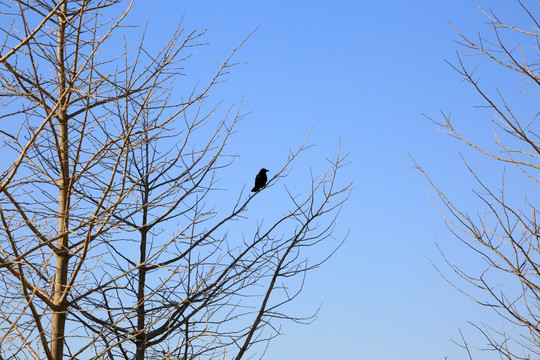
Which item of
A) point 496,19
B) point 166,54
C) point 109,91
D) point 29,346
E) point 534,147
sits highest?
point 166,54

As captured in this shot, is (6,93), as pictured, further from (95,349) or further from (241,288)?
(241,288)

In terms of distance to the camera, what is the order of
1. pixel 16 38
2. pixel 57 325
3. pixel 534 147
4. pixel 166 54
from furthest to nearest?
1. pixel 166 54
2. pixel 16 38
3. pixel 57 325
4. pixel 534 147

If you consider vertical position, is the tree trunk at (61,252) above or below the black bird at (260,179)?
below

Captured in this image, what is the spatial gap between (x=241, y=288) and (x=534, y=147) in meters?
2.32

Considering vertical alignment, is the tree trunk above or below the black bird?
below

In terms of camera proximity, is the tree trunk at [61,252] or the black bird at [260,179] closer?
the tree trunk at [61,252]

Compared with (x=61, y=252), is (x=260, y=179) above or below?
above

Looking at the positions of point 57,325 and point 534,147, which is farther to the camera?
point 57,325

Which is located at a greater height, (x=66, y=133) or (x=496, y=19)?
(x=66, y=133)

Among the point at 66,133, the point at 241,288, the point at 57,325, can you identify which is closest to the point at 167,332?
the point at 241,288

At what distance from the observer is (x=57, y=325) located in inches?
153

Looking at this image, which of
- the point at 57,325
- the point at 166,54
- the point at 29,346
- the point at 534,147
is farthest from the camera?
the point at 166,54

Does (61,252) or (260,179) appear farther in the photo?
(260,179)

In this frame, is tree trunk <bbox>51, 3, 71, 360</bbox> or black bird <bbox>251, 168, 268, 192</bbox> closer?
tree trunk <bbox>51, 3, 71, 360</bbox>
